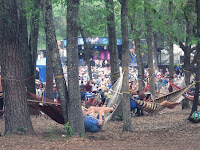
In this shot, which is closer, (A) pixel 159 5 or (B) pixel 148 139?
(B) pixel 148 139

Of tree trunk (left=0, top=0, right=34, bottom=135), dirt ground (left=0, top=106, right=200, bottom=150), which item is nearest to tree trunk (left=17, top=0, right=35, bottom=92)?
dirt ground (left=0, top=106, right=200, bottom=150)

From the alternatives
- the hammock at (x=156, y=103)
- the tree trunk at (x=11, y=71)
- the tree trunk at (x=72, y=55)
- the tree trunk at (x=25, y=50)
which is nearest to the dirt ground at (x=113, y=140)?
the tree trunk at (x=11, y=71)

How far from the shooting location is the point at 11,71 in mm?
8164

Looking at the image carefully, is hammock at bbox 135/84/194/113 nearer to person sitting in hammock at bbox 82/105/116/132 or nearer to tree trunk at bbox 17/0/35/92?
person sitting in hammock at bbox 82/105/116/132

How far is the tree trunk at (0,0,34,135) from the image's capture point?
8102 millimetres

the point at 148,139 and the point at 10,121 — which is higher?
the point at 10,121

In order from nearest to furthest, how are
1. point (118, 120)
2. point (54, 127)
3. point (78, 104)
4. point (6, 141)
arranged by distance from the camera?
point (6, 141) < point (78, 104) < point (54, 127) < point (118, 120)

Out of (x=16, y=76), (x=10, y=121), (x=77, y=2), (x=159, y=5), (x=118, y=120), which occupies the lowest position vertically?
(x=118, y=120)

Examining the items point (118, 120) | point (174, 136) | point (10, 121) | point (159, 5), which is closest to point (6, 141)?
point (10, 121)

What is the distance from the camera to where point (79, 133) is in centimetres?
827

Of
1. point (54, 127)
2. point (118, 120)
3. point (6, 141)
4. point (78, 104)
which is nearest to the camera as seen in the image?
point (6, 141)

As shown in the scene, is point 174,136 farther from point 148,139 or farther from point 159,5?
point 159,5

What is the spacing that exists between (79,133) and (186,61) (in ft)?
24.8

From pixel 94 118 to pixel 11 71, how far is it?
2.68 metres
